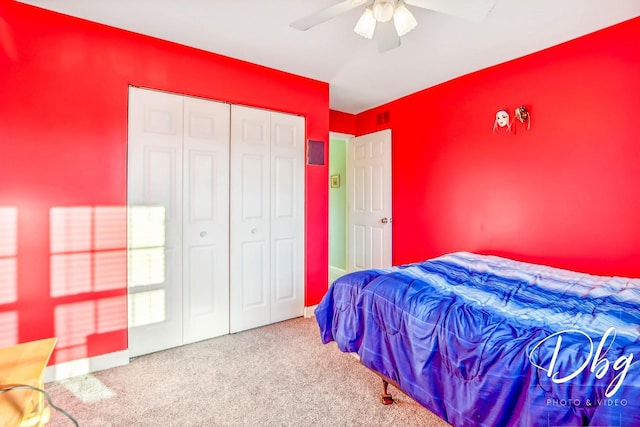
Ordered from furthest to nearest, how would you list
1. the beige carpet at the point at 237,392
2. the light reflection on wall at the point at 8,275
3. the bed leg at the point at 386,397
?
the light reflection on wall at the point at 8,275
the bed leg at the point at 386,397
the beige carpet at the point at 237,392

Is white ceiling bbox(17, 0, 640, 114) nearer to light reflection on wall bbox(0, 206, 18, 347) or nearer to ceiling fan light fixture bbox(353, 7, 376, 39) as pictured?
ceiling fan light fixture bbox(353, 7, 376, 39)

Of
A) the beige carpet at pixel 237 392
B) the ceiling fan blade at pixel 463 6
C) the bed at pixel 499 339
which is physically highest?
the ceiling fan blade at pixel 463 6

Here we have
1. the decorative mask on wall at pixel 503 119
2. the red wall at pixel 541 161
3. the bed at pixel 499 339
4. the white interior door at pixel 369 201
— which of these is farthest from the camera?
the white interior door at pixel 369 201

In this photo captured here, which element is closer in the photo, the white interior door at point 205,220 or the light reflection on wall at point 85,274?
the light reflection on wall at point 85,274

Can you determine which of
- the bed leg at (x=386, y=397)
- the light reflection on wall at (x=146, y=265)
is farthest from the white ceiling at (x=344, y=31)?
the bed leg at (x=386, y=397)

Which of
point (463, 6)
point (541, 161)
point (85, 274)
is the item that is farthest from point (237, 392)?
point (541, 161)

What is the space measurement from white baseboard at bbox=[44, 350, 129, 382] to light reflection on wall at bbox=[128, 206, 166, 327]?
24 centimetres

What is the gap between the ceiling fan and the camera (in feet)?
5.05

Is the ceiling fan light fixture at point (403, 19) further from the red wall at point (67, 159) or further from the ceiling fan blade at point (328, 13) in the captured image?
the red wall at point (67, 159)

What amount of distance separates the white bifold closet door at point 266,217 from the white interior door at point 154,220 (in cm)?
47

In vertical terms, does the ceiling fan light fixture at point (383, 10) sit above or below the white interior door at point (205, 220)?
above

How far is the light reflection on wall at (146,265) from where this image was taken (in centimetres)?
239

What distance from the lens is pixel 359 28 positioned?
1.76 metres

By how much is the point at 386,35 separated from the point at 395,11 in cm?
26
